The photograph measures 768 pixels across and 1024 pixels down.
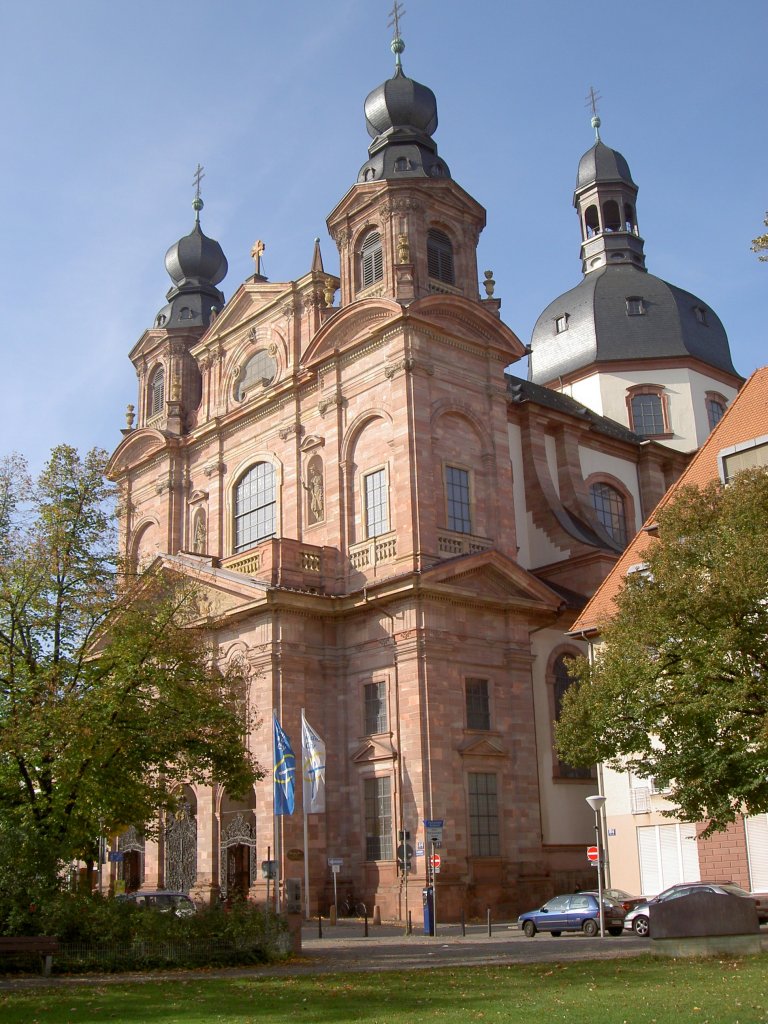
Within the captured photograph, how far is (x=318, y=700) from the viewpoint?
112 feet

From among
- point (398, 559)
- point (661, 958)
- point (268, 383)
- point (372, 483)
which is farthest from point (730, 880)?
point (268, 383)

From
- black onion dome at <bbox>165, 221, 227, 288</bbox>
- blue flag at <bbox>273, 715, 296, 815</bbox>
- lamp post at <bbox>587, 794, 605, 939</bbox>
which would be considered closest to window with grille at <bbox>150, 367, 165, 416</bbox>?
black onion dome at <bbox>165, 221, 227, 288</bbox>

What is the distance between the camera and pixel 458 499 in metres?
35.6

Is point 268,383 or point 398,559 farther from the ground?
point 268,383

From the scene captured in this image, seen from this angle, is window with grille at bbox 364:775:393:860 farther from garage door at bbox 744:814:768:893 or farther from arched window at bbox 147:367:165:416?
arched window at bbox 147:367:165:416

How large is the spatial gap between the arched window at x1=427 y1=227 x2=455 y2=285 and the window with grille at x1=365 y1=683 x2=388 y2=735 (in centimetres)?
1382

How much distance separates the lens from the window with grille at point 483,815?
31953 millimetres

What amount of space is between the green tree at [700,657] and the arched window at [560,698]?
1429 cm

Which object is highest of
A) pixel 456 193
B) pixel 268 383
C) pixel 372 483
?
pixel 456 193

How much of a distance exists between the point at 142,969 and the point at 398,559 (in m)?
16.3

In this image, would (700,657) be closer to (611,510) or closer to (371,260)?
(371,260)

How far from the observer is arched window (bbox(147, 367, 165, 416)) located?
48438 millimetres

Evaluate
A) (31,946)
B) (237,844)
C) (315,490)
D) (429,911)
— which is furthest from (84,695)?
(315,490)

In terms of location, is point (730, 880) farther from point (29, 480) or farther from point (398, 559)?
point (29, 480)
